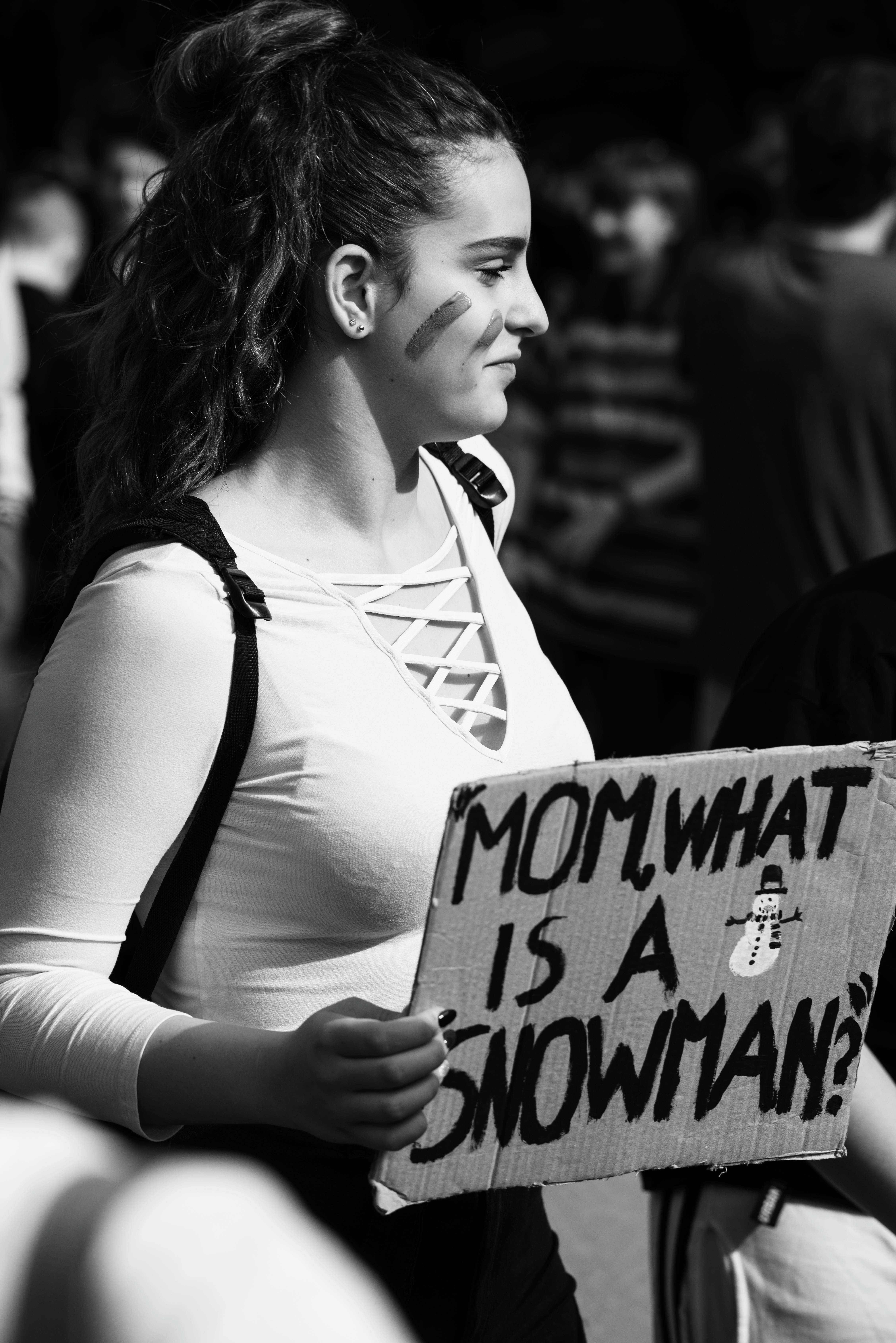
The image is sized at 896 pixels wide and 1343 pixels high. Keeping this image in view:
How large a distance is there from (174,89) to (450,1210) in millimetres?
1062

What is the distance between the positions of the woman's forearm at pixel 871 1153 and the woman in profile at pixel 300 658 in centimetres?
29

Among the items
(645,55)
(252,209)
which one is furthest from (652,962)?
(645,55)

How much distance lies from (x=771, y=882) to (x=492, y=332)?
547mm

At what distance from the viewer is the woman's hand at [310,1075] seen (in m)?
1.13

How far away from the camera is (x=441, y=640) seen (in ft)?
4.99

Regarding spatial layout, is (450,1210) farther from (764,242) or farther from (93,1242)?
(764,242)

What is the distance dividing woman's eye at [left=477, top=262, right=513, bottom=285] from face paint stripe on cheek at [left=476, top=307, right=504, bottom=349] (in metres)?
0.03

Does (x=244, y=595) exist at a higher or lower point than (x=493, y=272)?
lower

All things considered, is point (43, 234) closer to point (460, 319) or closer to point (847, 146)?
point (847, 146)

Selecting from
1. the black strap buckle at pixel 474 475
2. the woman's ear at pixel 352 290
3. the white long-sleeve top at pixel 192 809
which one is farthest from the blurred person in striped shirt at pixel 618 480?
the white long-sleeve top at pixel 192 809

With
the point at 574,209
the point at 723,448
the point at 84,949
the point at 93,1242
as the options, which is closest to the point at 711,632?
the point at 723,448

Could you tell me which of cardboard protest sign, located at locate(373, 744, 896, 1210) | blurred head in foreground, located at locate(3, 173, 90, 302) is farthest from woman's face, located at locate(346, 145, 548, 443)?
blurred head in foreground, located at locate(3, 173, 90, 302)

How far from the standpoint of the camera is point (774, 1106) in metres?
1.36

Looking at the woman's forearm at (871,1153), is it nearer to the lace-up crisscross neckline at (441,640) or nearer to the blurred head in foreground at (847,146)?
the lace-up crisscross neckline at (441,640)
